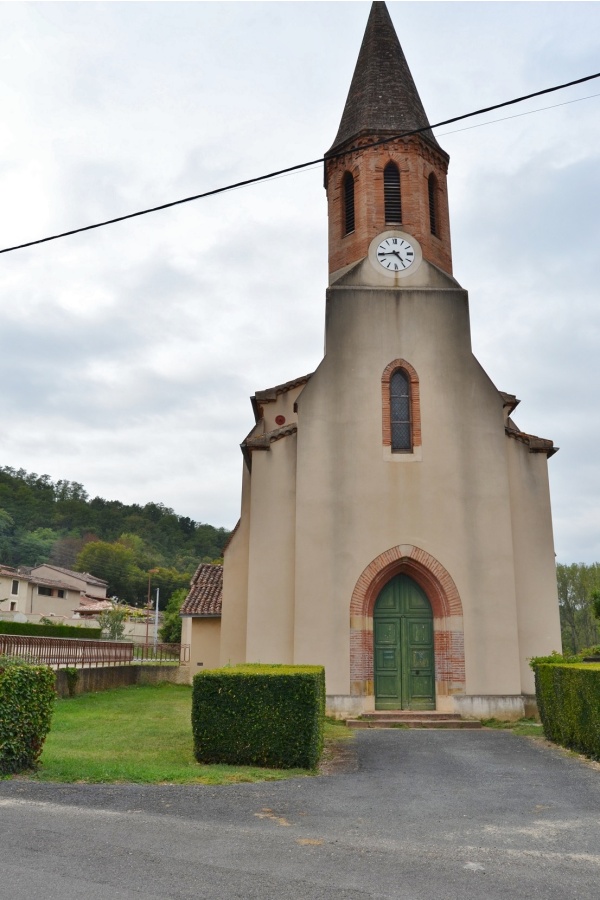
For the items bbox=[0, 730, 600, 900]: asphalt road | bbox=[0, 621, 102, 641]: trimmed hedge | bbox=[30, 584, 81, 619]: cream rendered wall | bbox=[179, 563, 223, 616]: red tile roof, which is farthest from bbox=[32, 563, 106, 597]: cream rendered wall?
bbox=[0, 730, 600, 900]: asphalt road

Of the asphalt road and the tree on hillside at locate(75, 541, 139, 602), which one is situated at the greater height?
the tree on hillside at locate(75, 541, 139, 602)

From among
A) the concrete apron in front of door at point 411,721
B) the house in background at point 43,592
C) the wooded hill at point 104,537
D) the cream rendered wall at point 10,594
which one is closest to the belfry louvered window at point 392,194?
the concrete apron in front of door at point 411,721

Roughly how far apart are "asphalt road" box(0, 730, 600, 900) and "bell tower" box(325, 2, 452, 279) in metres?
14.3

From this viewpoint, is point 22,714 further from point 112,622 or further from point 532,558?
point 112,622

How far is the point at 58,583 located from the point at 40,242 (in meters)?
68.1

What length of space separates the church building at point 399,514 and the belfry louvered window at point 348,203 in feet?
2.33

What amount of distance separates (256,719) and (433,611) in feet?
26.3

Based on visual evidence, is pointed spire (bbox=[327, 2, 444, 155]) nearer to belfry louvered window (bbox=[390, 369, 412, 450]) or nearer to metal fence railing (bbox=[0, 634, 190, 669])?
belfry louvered window (bbox=[390, 369, 412, 450])

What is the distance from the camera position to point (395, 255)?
19.4 m

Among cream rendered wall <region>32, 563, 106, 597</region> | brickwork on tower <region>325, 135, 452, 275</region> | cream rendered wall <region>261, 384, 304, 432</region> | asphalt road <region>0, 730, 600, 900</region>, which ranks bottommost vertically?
asphalt road <region>0, 730, 600, 900</region>

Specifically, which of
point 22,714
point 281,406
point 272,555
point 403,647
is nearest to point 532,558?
point 403,647

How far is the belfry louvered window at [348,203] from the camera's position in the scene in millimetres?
20594

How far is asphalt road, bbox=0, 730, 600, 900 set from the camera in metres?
5.20

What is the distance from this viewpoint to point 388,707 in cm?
1672
